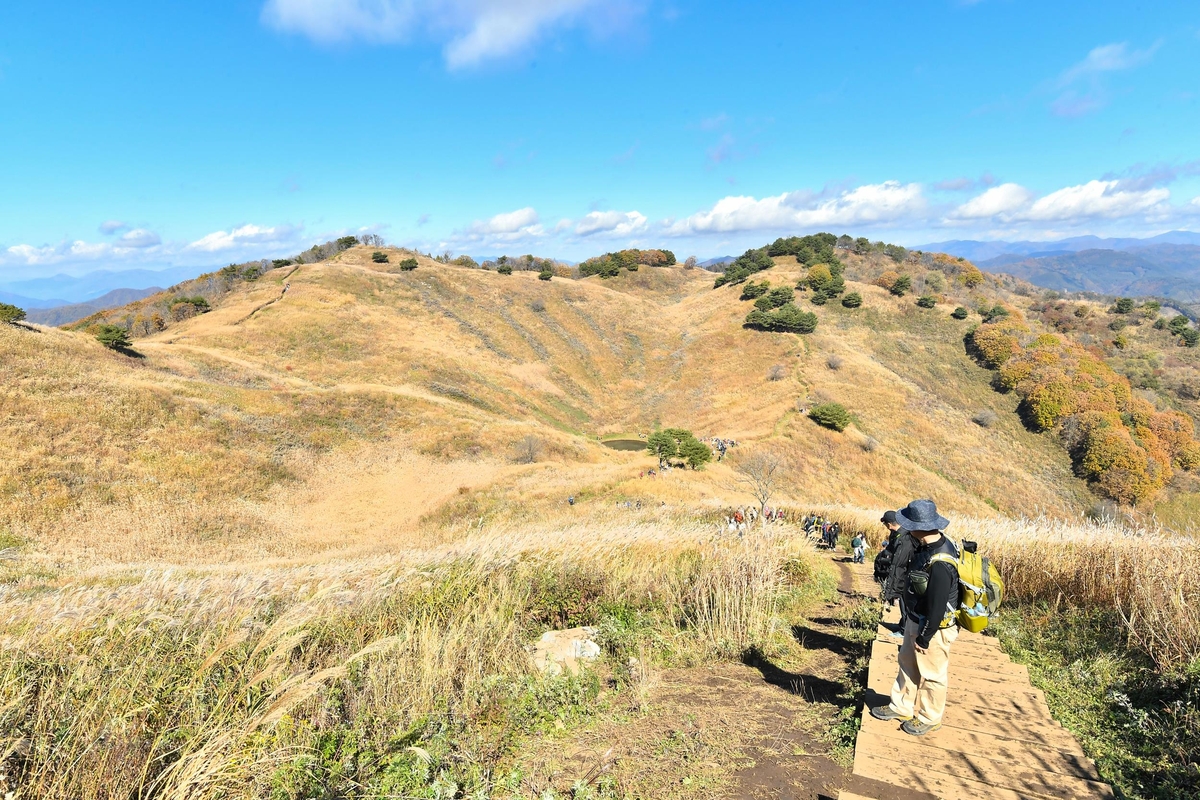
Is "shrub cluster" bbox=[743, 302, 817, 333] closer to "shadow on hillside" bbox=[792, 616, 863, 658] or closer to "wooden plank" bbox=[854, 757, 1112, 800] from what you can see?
"shadow on hillside" bbox=[792, 616, 863, 658]

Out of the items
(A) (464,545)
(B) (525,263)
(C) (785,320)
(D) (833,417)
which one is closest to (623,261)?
(B) (525,263)

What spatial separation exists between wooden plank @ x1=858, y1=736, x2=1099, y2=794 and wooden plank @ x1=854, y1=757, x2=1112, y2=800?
4 centimetres

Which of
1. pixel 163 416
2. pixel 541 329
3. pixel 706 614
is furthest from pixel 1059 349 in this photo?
pixel 163 416

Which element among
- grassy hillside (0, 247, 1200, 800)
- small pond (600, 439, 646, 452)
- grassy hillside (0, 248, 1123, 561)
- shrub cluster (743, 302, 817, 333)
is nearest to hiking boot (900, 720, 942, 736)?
grassy hillside (0, 247, 1200, 800)

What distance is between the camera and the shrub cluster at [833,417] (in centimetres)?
3881

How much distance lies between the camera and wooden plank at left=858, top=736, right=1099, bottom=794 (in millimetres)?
3736

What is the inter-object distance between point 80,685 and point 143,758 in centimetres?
86

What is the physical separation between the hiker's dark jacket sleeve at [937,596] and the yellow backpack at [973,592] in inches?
2.8

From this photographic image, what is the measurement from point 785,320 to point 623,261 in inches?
1560

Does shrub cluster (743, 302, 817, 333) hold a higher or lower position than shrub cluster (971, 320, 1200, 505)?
higher

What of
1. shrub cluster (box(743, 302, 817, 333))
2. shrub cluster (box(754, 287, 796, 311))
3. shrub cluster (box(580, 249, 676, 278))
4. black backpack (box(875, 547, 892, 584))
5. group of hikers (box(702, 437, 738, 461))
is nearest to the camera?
black backpack (box(875, 547, 892, 584))

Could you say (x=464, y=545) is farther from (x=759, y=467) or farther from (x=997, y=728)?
(x=759, y=467)

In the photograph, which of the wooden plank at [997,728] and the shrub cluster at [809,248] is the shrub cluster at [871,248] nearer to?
the shrub cluster at [809,248]

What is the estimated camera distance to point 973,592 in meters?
4.25
